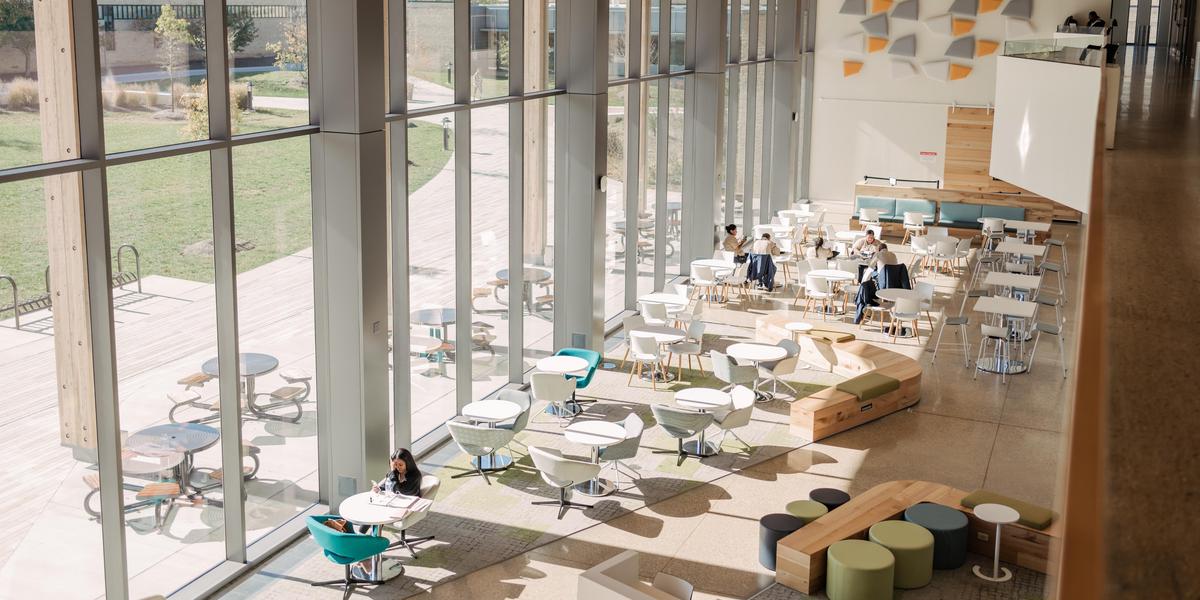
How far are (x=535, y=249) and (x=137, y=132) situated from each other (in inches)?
254

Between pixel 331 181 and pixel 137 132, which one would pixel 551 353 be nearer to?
pixel 331 181

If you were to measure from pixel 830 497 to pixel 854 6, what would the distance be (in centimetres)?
1704

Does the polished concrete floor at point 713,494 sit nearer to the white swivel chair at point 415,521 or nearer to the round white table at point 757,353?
the white swivel chair at point 415,521

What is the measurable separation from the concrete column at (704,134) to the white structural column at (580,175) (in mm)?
4390

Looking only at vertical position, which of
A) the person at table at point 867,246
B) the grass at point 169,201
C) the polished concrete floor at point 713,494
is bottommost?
the polished concrete floor at point 713,494

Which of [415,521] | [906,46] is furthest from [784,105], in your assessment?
[415,521]

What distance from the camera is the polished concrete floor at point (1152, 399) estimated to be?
1.67ft

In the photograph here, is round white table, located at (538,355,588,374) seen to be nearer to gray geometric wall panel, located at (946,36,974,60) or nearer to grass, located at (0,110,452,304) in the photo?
grass, located at (0,110,452,304)

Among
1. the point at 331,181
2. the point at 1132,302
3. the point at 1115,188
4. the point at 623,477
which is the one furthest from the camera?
the point at 623,477

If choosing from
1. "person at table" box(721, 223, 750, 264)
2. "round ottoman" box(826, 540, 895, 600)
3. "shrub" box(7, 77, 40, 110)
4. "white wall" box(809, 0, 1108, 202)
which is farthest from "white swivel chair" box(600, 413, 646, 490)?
"white wall" box(809, 0, 1108, 202)

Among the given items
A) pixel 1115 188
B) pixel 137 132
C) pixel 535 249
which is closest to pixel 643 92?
pixel 535 249

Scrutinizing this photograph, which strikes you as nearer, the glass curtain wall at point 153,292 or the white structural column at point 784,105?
the glass curtain wall at point 153,292

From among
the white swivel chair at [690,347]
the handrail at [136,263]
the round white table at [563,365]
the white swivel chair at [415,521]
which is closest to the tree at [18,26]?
the handrail at [136,263]

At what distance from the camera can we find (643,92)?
1592 cm
